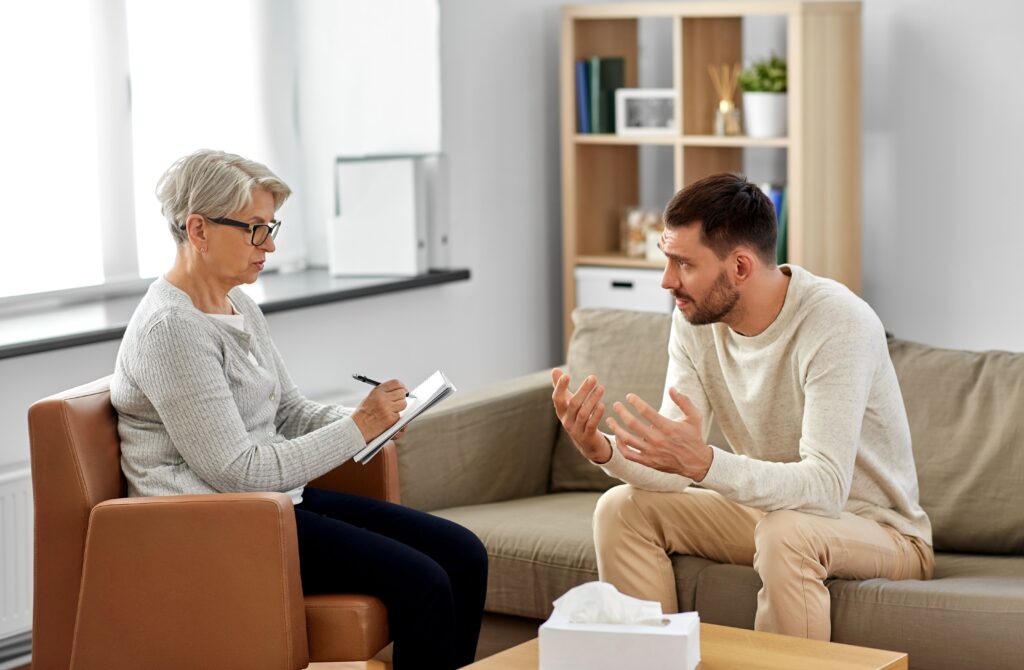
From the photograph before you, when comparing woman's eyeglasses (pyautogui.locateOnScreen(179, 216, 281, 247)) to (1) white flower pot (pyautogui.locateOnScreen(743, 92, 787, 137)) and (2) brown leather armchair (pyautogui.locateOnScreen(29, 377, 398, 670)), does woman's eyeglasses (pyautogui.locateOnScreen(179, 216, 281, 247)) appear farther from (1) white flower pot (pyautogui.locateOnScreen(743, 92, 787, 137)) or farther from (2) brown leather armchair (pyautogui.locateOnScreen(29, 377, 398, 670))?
(1) white flower pot (pyautogui.locateOnScreen(743, 92, 787, 137))

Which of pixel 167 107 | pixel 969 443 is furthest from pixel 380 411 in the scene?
pixel 167 107

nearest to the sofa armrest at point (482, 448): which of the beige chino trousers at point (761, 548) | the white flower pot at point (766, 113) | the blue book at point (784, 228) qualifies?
the beige chino trousers at point (761, 548)

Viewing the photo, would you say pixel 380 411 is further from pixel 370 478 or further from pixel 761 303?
pixel 761 303

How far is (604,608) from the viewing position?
1.97 m

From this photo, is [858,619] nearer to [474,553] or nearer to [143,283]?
[474,553]

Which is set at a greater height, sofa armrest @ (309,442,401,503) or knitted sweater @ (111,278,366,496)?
knitted sweater @ (111,278,366,496)

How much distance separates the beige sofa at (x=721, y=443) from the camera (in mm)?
2441

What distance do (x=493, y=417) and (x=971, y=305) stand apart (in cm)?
187

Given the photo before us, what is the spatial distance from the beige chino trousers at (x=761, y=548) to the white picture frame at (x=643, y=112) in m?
2.16

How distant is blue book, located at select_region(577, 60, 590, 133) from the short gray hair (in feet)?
7.41

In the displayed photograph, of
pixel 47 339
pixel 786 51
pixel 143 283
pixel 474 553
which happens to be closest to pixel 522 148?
pixel 786 51

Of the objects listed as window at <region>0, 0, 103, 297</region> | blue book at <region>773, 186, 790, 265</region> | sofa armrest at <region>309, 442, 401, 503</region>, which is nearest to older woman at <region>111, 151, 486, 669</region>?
sofa armrest at <region>309, 442, 401, 503</region>

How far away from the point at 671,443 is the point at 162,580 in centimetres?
87

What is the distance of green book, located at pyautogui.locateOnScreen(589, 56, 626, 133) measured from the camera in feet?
15.0
